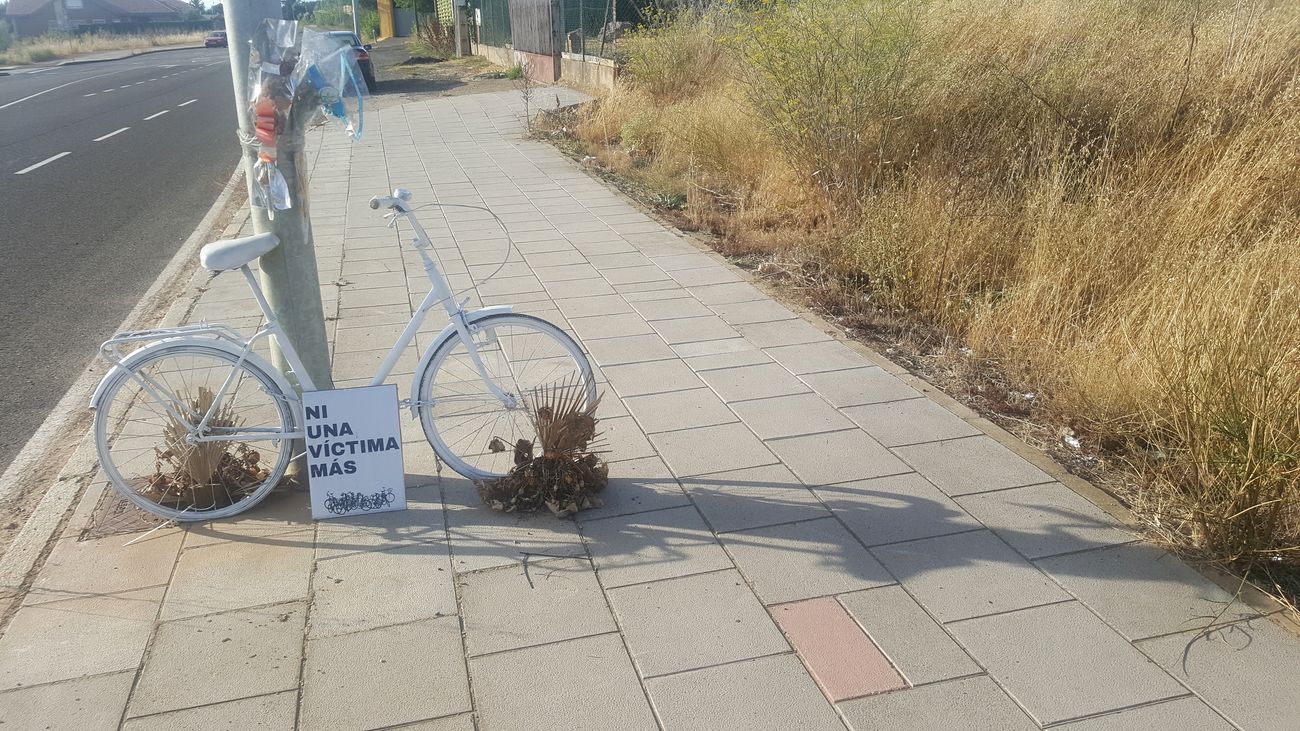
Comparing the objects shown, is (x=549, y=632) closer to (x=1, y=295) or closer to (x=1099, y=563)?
(x=1099, y=563)

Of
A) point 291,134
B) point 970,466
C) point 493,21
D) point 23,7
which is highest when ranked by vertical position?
point 23,7

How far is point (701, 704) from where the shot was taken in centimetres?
280

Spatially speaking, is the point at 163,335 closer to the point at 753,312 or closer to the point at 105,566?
the point at 105,566

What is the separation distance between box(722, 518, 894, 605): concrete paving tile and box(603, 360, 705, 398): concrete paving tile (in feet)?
4.97

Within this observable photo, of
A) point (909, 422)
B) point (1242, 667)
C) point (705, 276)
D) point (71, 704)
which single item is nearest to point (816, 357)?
point (909, 422)

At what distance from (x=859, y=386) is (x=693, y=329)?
4.24 feet

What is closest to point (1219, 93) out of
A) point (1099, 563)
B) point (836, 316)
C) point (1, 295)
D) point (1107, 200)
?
point (1107, 200)

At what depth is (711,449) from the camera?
442 cm

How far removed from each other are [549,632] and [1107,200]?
14.8 ft

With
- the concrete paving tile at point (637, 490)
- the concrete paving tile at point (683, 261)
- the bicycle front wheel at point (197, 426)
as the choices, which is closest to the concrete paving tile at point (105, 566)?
the bicycle front wheel at point (197, 426)

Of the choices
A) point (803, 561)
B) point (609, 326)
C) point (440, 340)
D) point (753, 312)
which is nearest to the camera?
point (803, 561)

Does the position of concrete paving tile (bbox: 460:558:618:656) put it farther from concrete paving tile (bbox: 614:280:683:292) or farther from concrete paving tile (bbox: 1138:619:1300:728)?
concrete paving tile (bbox: 614:280:683:292)

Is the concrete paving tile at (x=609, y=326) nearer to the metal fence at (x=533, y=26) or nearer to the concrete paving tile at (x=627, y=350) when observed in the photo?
the concrete paving tile at (x=627, y=350)

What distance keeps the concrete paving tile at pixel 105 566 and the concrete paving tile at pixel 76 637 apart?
6 centimetres
